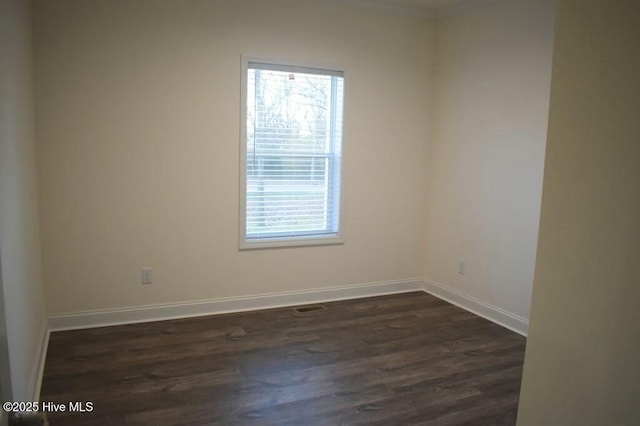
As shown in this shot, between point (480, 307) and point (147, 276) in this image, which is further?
point (480, 307)

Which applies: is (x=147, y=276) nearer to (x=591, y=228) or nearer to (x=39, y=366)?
(x=39, y=366)

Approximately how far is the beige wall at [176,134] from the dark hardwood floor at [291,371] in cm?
42

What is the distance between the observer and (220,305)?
3844mm

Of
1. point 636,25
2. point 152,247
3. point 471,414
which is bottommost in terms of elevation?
point 471,414

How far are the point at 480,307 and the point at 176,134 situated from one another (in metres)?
→ 2.92

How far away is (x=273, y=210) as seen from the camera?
3986mm

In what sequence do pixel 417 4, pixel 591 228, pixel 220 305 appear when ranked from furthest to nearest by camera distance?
pixel 417 4, pixel 220 305, pixel 591 228


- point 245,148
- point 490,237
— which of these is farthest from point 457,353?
point 245,148

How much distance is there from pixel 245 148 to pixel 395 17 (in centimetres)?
186

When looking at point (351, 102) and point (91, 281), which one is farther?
point (351, 102)

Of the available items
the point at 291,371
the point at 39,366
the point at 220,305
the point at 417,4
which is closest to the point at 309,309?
the point at 220,305

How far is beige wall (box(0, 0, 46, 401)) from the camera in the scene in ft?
6.20

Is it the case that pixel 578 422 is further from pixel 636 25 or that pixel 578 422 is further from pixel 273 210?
pixel 273 210

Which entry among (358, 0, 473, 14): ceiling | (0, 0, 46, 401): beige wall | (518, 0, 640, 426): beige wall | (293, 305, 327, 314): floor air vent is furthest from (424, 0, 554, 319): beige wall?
(0, 0, 46, 401): beige wall
